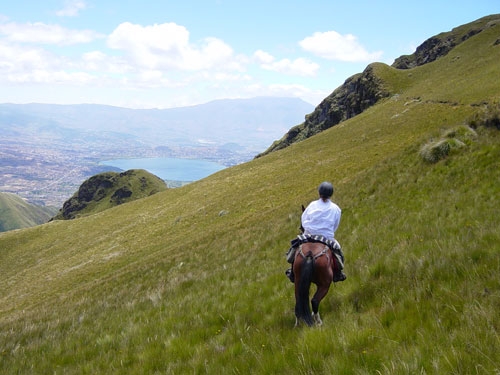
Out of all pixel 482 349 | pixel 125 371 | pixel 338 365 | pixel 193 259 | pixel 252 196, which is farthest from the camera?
pixel 252 196

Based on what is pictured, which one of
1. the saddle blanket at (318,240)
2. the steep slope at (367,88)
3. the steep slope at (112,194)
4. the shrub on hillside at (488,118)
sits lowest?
the steep slope at (112,194)

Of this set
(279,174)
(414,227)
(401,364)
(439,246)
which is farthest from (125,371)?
(279,174)

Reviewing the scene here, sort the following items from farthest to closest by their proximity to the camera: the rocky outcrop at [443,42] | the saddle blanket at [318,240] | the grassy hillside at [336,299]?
the rocky outcrop at [443,42] < the saddle blanket at [318,240] < the grassy hillside at [336,299]

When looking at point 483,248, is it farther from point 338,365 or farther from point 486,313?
point 338,365

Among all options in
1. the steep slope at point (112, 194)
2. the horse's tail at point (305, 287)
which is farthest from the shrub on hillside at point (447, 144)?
the steep slope at point (112, 194)

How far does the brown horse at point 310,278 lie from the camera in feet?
20.3

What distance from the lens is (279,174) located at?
42.2m

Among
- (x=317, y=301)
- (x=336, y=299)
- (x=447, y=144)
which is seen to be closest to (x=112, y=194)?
(x=447, y=144)

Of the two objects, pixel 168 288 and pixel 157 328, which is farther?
pixel 168 288

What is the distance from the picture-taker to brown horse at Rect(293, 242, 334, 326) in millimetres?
6180

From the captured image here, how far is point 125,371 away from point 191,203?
130 feet

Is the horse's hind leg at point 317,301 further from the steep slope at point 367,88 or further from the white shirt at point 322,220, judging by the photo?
the steep slope at point 367,88

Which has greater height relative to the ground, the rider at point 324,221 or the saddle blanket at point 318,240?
the rider at point 324,221

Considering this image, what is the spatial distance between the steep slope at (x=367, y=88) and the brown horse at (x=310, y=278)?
70.2 meters
